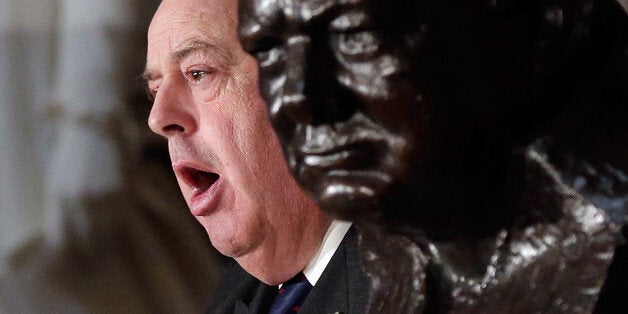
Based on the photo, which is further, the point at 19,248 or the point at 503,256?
the point at 19,248

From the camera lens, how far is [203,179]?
0.84 m

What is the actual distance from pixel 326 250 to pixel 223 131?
148 mm

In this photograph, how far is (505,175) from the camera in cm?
46

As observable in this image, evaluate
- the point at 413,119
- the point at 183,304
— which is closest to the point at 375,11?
the point at 413,119

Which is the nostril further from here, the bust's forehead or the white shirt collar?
the bust's forehead

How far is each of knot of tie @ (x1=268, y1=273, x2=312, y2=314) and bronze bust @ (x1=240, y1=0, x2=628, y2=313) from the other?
387 mm

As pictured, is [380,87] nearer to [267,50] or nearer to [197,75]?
[267,50]

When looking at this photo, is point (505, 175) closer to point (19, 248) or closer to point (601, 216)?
point (601, 216)

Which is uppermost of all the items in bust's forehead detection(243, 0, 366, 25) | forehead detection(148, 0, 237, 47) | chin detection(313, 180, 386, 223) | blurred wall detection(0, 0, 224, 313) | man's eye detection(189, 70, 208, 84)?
bust's forehead detection(243, 0, 366, 25)

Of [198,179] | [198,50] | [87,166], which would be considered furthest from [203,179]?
[87,166]

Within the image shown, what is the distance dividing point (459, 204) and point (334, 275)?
36 centimetres

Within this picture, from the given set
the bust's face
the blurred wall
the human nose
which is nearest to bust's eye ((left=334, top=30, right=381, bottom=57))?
the bust's face

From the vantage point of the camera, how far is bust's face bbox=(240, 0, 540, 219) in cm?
42

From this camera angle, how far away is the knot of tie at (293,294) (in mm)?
846
